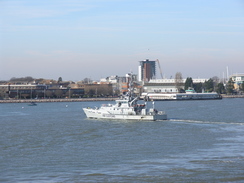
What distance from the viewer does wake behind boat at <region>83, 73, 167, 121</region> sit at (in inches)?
1423

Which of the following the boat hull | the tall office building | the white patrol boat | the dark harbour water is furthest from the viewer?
the tall office building

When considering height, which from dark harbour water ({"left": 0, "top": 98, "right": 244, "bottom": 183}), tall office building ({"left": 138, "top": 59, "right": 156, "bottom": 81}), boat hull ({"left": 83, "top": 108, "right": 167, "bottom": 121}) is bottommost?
dark harbour water ({"left": 0, "top": 98, "right": 244, "bottom": 183})

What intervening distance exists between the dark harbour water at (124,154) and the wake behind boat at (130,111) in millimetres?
4494

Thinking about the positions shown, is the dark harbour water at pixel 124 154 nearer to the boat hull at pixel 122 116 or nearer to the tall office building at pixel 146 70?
the boat hull at pixel 122 116

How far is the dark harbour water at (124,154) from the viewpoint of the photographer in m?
16.6

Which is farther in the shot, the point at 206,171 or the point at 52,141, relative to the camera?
the point at 52,141

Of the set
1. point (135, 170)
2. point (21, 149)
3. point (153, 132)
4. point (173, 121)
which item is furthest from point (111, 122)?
point (135, 170)

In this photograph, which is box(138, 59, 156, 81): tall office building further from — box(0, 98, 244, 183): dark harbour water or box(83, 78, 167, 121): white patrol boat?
box(0, 98, 244, 183): dark harbour water

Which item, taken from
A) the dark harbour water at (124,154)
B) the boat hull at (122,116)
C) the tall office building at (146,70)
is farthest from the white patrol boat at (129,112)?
the tall office building at (146,70)

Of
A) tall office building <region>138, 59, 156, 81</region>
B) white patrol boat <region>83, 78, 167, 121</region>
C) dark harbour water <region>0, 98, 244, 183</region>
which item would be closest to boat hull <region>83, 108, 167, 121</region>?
white patrol boat <region>83, 78, 167, 121</region>

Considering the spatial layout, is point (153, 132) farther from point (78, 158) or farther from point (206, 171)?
point (206, 171)

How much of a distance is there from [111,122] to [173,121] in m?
4.40

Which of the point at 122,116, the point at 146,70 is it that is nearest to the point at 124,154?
the point at 122,116

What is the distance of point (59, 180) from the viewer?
16.1 meters
